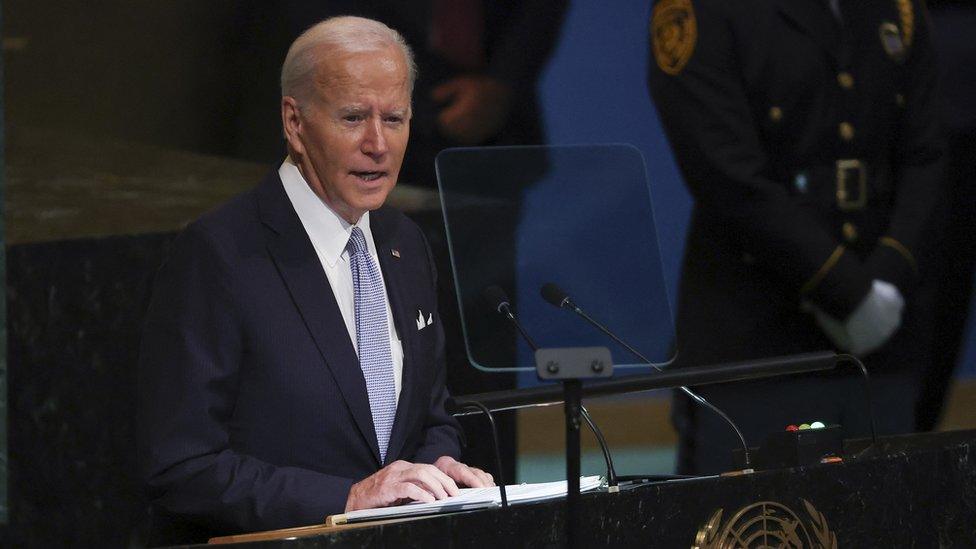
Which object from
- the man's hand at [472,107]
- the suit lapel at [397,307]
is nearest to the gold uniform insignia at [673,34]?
the man's hand at [472,107]

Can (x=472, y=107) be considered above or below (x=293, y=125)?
Result: above

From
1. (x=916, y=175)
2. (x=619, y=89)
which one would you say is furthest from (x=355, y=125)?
(x=916, y=175)

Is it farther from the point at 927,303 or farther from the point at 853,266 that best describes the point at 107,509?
the point at 927,303

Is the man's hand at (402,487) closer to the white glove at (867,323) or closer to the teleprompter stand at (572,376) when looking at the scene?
the teleprompter stand at (572,376)

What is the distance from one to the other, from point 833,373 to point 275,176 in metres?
2.16

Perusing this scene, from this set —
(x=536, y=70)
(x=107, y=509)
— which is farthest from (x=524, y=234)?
(x=107, y=509)

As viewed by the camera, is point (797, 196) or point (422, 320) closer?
point (422, 320)

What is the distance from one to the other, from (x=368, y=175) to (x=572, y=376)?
91 cm

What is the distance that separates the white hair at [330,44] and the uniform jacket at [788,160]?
5.31 ft

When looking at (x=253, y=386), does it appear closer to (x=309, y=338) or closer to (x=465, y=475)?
(x=309, y=338)

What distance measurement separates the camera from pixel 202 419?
2.33 meters

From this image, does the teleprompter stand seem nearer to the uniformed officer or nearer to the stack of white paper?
the stack of white paper

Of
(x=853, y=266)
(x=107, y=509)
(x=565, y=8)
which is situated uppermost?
(x=565, y=8)

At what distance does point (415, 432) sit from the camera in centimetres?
261
